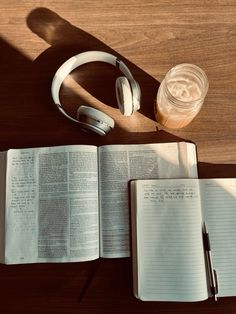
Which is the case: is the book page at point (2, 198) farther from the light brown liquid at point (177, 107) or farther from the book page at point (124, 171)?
the light brown liquid at point (177, 107)

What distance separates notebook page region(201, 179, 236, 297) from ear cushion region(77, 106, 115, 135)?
0.72 feet

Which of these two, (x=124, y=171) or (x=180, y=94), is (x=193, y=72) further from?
(x=124, y=171)

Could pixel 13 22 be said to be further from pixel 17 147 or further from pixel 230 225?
pixel 230 225

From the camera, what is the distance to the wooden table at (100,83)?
711 mm

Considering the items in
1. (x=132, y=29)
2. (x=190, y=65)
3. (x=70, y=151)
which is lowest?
(x=70, y=151)

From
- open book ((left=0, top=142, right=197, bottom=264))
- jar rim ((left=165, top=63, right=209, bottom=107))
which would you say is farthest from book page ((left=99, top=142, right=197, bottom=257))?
jar rim ((left=165, top=63, right=209, bottom=107))

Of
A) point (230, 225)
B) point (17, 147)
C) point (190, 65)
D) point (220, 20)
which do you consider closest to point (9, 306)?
point (17, 147)

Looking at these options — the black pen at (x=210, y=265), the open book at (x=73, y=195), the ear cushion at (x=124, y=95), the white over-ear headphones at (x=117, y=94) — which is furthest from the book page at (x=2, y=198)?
the black pen at (x=210, y=265)

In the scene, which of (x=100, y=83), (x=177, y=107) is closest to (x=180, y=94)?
(x=177, y=107)

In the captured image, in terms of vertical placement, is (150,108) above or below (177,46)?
below

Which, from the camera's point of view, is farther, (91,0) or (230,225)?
(91,0)

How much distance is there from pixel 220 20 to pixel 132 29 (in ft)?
0.62

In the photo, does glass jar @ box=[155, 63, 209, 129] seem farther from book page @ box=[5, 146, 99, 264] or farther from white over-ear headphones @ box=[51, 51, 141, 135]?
book page @ box=[5, 146, 99, 264]

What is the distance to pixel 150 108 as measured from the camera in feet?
2.54
